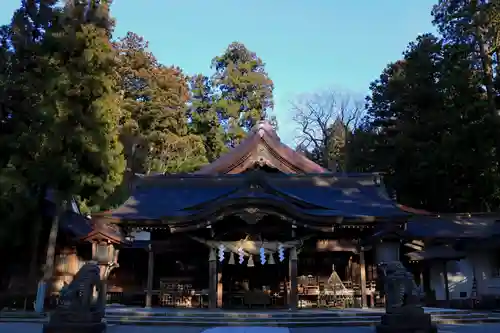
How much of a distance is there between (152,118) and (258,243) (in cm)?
2073

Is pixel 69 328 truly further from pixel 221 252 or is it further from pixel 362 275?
pixel 362 275

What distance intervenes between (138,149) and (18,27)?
15.7 m

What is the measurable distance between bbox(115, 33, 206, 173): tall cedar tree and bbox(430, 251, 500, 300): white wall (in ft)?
56.9

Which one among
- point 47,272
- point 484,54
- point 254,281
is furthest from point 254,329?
point 484,54

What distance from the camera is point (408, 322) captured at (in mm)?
8531

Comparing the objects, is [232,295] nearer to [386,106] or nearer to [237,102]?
[386,106]

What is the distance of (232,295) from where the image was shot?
565 inches

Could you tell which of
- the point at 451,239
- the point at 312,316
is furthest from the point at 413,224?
the point at 312,316

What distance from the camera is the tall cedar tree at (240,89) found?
121 ft

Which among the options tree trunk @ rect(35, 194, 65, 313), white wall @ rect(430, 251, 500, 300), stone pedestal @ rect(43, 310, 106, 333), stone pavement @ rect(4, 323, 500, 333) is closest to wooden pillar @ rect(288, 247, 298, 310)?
stone pavement @ rect(4, 323, 500, 333)

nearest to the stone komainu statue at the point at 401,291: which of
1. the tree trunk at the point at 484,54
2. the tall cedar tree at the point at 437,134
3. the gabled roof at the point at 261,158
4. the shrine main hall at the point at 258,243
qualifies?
the shrine main hall at the point at 258,243

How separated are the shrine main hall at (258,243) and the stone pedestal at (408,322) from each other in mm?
4547

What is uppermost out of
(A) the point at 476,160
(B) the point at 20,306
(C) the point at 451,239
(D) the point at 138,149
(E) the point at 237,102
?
(E) the point at 237,102

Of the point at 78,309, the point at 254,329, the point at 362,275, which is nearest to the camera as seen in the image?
the point at 78,309
